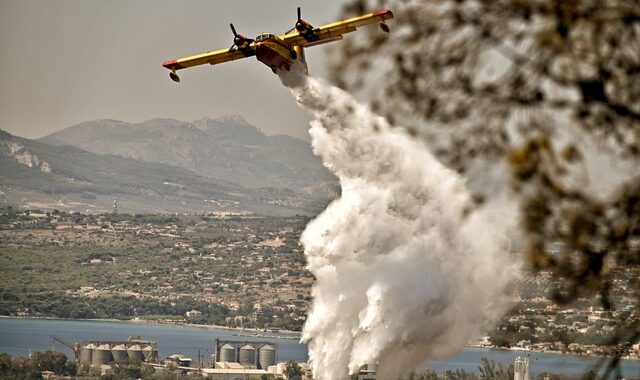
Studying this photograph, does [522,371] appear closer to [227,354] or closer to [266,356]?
[266,356]

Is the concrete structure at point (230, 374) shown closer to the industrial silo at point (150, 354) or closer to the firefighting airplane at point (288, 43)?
the industrial silo at point (150, 354)

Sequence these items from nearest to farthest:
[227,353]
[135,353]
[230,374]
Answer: [230,374], [135,353], [227,353]

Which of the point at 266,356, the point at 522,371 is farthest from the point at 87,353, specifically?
the point at 522,371

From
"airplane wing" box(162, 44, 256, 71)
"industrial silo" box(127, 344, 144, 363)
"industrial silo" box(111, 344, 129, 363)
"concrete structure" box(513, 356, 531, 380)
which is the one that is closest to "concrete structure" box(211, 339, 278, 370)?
"industrial silo" box(127, 344, 144, 363)

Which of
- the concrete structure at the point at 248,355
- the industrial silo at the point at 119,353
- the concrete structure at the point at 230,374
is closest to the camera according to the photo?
the concrete structure at the point at 230,374

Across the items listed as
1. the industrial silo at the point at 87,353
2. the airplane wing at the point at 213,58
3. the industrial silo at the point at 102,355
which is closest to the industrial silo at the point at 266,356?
the industrial silo at the point at 102,355

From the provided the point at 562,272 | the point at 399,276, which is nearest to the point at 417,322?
the point at 399,276

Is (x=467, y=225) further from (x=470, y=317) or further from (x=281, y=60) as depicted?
(x=281, y=60)
